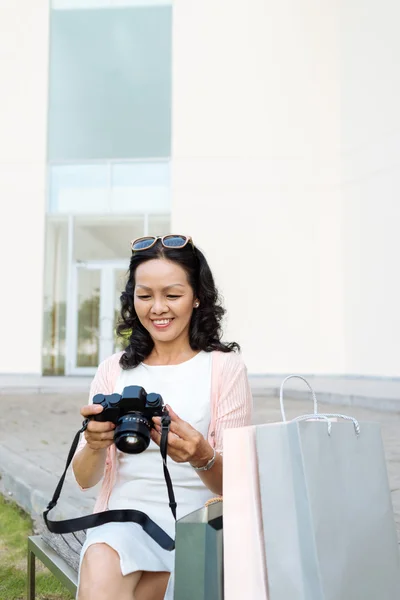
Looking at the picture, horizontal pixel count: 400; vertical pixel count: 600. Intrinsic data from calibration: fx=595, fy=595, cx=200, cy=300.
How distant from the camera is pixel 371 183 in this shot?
12.2 metres

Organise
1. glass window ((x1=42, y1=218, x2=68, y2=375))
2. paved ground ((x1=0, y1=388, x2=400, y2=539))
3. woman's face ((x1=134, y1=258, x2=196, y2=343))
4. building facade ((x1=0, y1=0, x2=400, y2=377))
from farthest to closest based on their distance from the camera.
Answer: glass window ((x1=42, y1=218, x2=68, y2=375))
building facade ((x1=0, y1=0, x2=400, y2=377))
paved ground ((x1=0, y1=388, x2=400, y2=539))
woman's face ((x1=134, y1=258, x2=196, y2=343))

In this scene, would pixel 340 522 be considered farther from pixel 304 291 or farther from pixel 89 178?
pixel 89 178

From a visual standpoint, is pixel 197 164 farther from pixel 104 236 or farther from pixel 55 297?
pixel 55 297

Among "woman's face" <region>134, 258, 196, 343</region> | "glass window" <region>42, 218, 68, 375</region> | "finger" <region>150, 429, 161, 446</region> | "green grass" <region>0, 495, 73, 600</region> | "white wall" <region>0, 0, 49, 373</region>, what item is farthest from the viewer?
"glass window" <region>42, 218, 68, 375</region>

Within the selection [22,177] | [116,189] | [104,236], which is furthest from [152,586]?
[22,177]

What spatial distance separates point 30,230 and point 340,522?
1262 cm

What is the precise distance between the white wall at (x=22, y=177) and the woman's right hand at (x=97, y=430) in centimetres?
1174

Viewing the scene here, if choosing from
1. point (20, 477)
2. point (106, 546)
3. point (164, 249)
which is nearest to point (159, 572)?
point (106, 546)

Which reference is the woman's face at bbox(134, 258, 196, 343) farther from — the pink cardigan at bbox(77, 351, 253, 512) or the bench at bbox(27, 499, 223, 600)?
the bench at bbox(27, 499, 223, 600)

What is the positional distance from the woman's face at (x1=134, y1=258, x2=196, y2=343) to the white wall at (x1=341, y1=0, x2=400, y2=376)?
33.9 ft

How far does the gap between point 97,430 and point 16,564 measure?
1670 mm

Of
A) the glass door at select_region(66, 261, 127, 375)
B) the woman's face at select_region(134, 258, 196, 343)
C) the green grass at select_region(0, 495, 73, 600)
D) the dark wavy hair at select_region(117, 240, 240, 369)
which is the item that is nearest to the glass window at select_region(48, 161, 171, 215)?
the glass door at select_region(66, 261, 127, 375)

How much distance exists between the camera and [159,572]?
151cm

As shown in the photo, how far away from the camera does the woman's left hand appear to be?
1447mm
